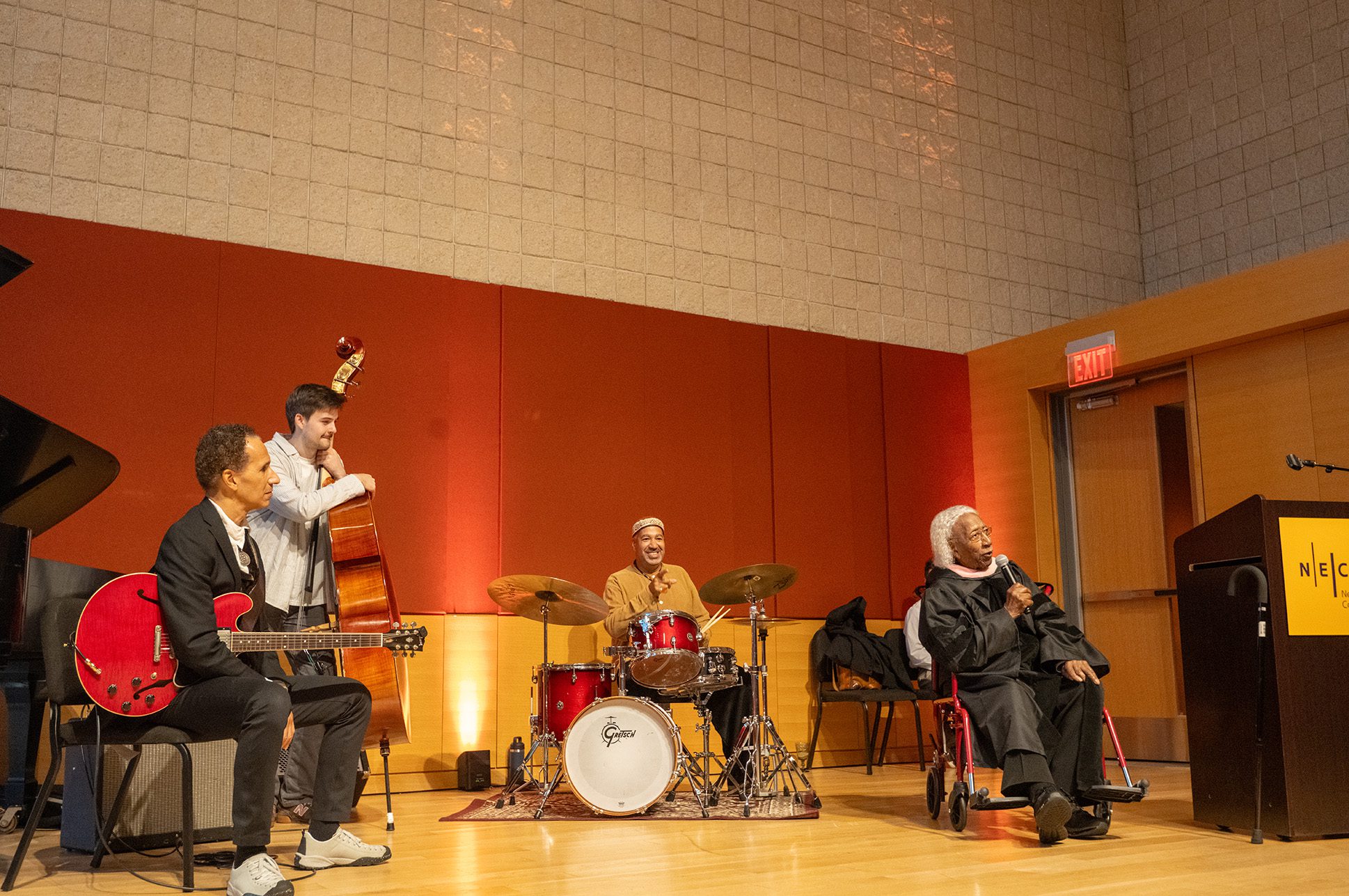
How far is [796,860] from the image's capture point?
3.76 m

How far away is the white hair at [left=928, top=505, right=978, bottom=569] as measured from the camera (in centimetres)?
460

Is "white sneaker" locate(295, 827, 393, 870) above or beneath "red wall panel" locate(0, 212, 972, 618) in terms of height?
beneath

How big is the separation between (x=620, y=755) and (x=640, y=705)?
240mm

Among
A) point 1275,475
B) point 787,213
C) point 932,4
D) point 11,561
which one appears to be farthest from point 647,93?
point 11,561

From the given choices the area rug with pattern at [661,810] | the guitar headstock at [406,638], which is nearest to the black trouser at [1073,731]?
the area rug with pattern at [661,810]

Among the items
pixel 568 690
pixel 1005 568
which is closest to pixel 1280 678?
pixel 1005 568

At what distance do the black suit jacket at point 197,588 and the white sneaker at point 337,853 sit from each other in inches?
25.3

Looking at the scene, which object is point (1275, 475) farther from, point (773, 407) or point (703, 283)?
point (703, 283)

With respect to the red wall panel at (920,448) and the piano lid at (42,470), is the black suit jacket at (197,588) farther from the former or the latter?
the red wall panel at (920,448)

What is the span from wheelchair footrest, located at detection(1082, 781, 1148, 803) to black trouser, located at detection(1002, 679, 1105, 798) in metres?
0.07

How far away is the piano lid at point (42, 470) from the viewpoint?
438cm

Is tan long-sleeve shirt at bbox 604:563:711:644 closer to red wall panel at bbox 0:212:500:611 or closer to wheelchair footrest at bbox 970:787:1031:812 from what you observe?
red wall panel at bbox 0:212:500:611

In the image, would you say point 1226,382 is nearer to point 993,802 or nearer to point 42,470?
point 993,802

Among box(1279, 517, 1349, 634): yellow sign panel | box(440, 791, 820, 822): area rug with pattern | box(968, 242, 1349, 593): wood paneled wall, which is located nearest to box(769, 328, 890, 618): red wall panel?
box(968, 242, 1349, 593): wood paneled wall
